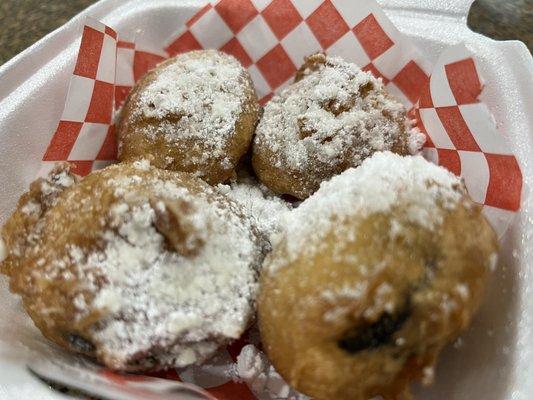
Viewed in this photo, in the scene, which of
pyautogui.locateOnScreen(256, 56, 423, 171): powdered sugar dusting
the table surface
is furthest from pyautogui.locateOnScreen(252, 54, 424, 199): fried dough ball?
the table surface

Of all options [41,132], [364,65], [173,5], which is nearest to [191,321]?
[41,132]

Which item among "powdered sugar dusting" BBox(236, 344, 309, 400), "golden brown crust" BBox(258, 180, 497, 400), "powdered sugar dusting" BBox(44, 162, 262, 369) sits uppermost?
"powdered sugar dusting" BBox(44, 162, 262, 369)

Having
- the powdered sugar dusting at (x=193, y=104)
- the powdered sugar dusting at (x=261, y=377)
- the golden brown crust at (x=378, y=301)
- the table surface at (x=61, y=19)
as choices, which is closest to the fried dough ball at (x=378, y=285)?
the golden brown crust at (x=378, y=301)

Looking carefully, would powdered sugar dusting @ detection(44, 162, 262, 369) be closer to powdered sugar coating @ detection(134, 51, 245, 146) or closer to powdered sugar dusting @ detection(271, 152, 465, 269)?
powdered sugar dusting @ detection(271, 152, 465, 269)

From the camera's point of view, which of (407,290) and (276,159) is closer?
(407,290)

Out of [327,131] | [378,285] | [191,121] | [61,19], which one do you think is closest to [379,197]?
[378,285]

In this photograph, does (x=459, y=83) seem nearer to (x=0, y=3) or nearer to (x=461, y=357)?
(x=461, y=357)
